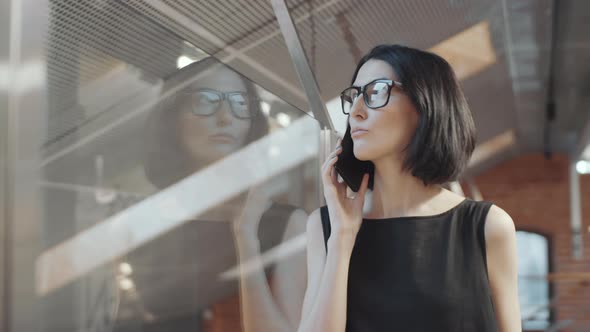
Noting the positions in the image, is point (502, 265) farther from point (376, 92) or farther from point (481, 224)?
point (376, 92)

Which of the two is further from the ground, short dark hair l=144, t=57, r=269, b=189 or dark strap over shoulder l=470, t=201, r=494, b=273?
short dark hair l=144, t=57, r=269, b=189

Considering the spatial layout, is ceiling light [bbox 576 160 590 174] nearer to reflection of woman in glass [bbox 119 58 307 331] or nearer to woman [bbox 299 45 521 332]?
reflection of woman in glass [bbox 119 58 307 331]

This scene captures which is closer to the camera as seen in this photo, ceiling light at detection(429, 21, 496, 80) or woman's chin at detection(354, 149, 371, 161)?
woman's chin at detection(354, 149, 371, 161)

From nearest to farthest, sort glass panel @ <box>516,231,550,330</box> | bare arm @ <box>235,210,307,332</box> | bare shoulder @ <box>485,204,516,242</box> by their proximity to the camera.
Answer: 1. bare shoulder @ <box>485,204,516,242</box>
2. bare arm @ <box>235,210,307,332</box>
3. glass panel @ <box>516,231,550,330</box>

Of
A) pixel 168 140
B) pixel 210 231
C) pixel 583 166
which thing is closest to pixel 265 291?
pixel 210 231

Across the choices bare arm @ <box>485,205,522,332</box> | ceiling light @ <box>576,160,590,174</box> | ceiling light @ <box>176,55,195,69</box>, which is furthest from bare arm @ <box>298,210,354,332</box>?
ceiling light @ <box>576,160,590,174</box>

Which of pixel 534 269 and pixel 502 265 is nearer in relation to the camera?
pixel 502 265

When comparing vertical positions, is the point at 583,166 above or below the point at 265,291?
above

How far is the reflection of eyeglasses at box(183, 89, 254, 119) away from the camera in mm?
1228

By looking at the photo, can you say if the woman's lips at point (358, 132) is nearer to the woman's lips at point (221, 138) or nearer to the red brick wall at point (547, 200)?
the woman's lips at point (221, 138)

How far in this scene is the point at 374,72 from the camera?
4.10ft

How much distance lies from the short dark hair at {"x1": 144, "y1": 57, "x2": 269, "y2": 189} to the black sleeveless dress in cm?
32

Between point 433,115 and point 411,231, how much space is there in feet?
0.63

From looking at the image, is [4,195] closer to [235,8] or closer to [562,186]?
[235,8]
